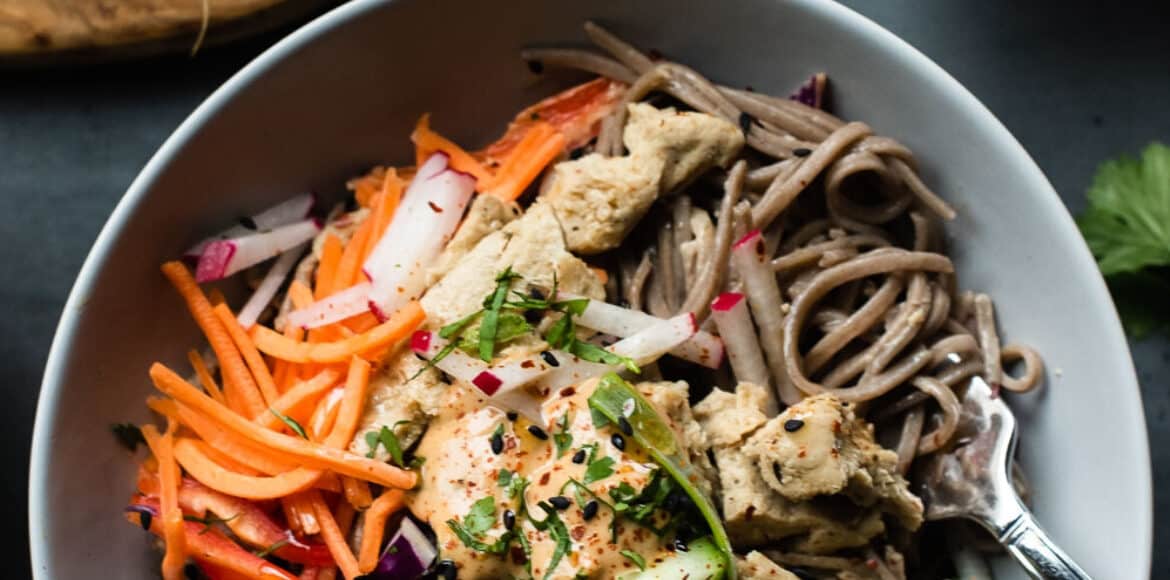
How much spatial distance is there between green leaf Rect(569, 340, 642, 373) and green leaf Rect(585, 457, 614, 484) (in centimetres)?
21

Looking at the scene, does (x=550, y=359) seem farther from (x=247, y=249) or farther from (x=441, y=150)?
(x=247, y=249)

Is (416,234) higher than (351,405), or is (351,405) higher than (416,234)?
(416,234)

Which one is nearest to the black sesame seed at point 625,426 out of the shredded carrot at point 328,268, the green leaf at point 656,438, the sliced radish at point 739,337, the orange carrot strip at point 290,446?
the green leaf at point 656,438

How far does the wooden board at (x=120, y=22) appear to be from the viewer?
107 inches

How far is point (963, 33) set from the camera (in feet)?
9.43

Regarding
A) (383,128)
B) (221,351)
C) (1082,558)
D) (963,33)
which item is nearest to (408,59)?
(383,128)

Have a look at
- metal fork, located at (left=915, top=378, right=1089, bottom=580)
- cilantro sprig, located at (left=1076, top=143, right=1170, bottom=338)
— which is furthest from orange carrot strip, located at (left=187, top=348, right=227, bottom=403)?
cilantro sprig, located at (left=1076, top=143, right=1170, bottom=338)

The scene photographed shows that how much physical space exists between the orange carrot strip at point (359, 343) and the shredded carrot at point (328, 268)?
16 cm

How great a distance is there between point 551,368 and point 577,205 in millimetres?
398

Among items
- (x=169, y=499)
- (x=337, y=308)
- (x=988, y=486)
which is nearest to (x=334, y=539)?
(x=169, y=499)

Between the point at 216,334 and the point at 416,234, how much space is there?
0.52m

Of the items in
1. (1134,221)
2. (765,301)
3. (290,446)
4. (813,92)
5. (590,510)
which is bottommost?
(290,446)

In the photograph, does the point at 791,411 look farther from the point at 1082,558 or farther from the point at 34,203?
the point at 34,203

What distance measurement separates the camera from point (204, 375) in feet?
7.63
